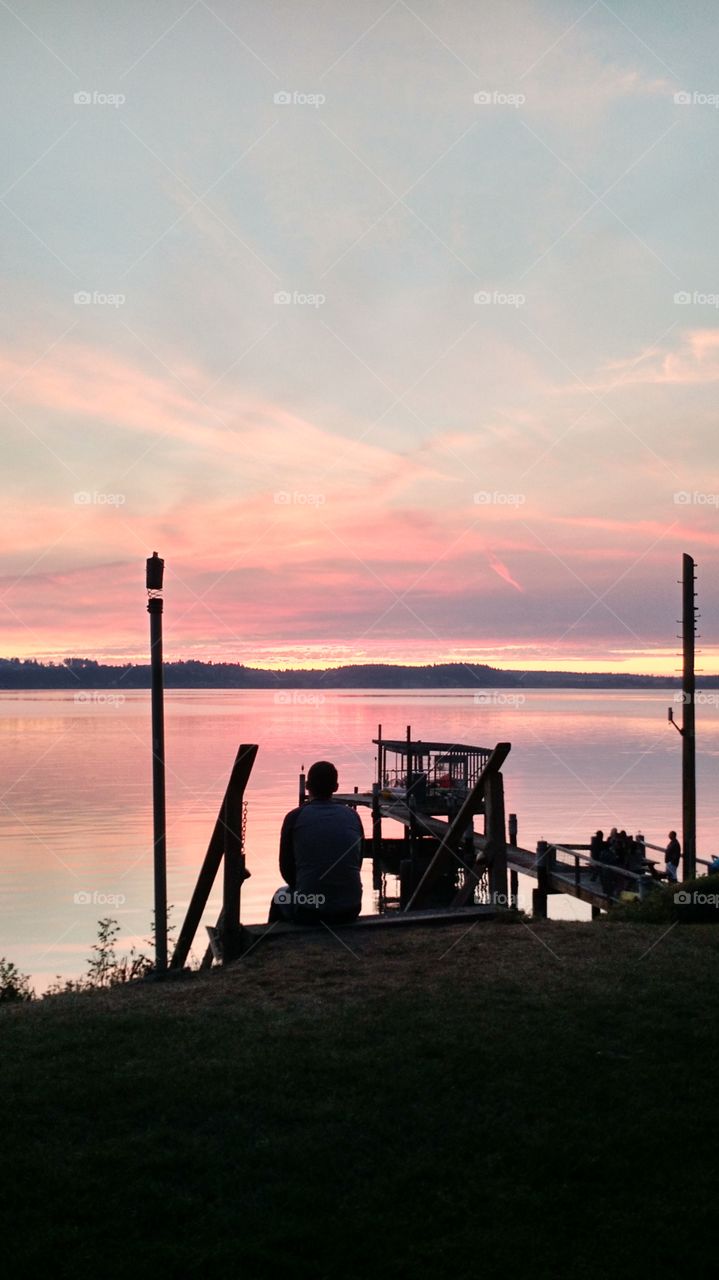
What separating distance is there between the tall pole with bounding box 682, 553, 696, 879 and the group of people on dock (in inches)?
16.2

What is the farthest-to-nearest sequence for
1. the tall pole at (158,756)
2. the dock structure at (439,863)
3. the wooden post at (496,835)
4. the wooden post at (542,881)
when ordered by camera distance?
the wooden post at (542,881) < the wooden post at (496,835) < the tall pole at (158,756) < the dock structure at (439,863)

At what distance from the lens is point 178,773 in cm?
9562

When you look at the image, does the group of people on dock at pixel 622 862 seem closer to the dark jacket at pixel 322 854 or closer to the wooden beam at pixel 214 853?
the wooden beam at pixel 214 853

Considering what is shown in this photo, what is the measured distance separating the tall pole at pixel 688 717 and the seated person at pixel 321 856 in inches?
782

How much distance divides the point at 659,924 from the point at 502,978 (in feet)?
16.3

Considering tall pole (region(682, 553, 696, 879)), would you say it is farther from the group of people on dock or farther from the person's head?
the person's head

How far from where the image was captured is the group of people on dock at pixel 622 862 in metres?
28.3

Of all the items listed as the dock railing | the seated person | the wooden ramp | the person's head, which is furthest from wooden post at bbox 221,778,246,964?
the dock railing

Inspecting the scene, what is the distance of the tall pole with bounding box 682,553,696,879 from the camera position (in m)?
30.3

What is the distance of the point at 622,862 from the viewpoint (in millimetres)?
31703

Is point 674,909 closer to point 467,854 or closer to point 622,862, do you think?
point 622,862

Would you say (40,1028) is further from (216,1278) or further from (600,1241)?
(600,1241)

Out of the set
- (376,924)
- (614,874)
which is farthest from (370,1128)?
(614,874)

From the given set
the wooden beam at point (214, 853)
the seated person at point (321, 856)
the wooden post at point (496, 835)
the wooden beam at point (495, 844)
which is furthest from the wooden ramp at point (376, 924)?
the wooden beam at point (214, 853)
